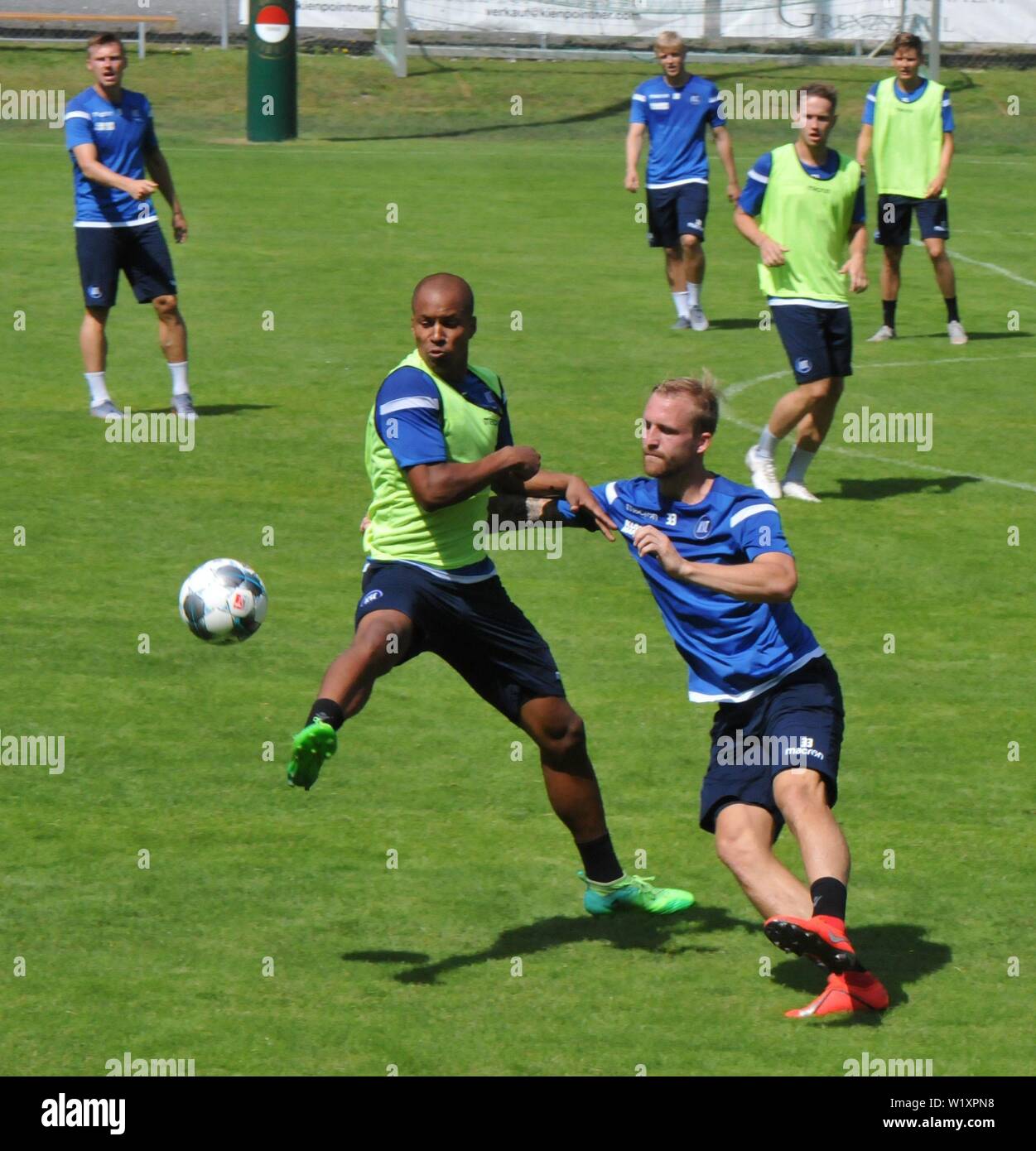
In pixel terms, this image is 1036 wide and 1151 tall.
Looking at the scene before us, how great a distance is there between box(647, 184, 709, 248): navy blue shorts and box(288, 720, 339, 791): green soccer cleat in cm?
1264

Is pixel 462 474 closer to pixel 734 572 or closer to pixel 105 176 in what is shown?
pixel 734 572

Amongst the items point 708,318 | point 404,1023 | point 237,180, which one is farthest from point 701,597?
point 237,180

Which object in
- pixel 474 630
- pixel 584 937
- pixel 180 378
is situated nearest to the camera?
pixel 474 630

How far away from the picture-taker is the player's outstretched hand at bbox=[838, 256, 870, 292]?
13.1 meters

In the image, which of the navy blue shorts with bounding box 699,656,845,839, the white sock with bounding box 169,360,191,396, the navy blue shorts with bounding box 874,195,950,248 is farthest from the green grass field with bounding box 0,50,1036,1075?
the navy blue shorts with bounding box 874,195,950,248

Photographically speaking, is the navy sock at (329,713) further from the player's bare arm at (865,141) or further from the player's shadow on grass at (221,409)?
the player's bare arm at (865,141)

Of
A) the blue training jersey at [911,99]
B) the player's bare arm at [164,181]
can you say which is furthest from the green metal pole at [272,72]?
the player's bare arm at [164,181]

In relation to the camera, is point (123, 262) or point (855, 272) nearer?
point (855, 272)

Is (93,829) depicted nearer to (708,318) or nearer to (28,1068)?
(28,1068)

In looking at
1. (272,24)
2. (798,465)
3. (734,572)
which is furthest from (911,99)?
(272,24)

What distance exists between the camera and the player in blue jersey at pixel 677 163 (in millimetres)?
18500

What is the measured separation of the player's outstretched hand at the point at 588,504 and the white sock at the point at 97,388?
818cm

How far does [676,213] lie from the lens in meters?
18.6

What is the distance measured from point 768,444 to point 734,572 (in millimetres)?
6804
